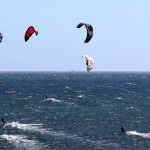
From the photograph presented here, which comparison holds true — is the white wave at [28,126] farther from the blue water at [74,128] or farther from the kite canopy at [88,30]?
the kite canopy at [88,30]

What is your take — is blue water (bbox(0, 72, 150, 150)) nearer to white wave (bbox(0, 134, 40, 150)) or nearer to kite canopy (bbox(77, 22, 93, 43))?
white wave (bbox(0, 134, 40, 150))

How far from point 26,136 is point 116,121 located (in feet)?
85.5

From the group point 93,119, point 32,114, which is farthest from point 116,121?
point 32,114

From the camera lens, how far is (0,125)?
250ft

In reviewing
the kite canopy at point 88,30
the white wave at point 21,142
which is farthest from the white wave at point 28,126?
the kite canopy at point 88,30

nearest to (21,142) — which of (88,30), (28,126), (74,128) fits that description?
(28,126)

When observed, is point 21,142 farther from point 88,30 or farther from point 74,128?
point 88,30

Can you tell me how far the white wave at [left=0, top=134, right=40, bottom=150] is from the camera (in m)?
57.0

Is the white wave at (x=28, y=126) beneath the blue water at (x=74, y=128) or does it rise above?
above

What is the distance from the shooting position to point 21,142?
6012cm

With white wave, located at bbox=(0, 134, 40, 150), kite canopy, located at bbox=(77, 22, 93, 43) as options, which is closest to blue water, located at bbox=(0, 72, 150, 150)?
white wave, located at bbox=(0, 134, 40, 150)

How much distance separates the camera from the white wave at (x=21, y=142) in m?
57.0

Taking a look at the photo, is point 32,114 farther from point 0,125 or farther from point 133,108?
point 133,108

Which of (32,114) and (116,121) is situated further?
(32,114)
